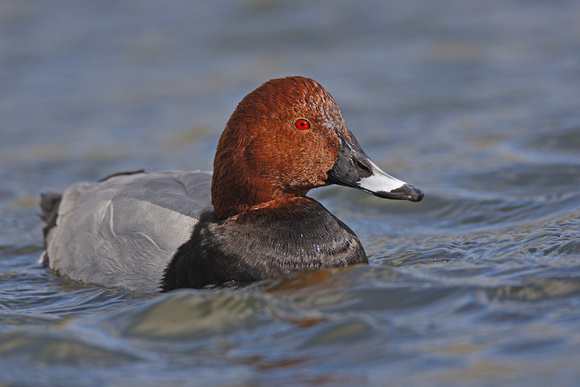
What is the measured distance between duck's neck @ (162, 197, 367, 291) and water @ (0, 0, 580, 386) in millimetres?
106

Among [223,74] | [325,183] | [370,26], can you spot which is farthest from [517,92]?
[325,183]

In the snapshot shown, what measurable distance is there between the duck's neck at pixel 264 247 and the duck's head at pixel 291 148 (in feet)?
0.52

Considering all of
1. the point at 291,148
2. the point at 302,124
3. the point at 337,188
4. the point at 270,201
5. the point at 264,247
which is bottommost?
the point at 264,247

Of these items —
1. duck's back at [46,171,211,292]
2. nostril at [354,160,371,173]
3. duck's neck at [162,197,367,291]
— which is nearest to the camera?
duck's neck at [162,197,367,291]

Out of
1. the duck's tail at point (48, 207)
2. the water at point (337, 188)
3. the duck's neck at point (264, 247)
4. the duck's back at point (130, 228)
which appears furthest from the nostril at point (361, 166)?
the duck's tail at point (48, 207)

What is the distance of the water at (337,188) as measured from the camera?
404 cm

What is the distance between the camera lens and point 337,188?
7.65m

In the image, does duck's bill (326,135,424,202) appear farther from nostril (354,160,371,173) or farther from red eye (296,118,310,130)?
red eye (296,118,310,130)

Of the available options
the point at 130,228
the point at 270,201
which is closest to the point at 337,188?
the point at 270,201

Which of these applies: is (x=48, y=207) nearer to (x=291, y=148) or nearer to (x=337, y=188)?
(x=337, y=188)

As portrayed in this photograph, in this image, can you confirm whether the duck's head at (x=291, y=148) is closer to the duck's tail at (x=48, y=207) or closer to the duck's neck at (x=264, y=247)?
the duck's neck at (x=264, y=247)

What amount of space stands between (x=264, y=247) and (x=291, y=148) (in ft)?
2.08

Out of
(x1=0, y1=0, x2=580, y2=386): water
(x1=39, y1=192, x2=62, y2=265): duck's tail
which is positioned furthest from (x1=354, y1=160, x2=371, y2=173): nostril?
(x1=39, y1=192, x2=62, y2=265): duck's tail

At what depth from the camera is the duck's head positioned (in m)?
4.93
